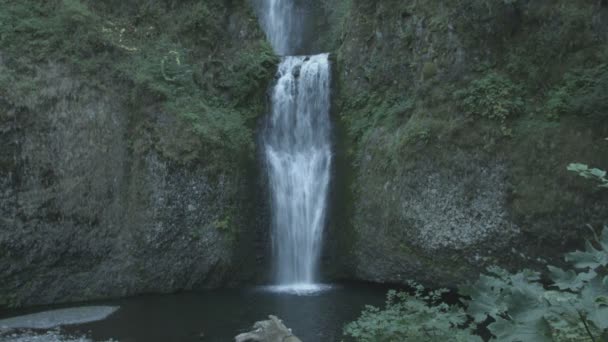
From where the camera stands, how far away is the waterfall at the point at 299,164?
12094mm

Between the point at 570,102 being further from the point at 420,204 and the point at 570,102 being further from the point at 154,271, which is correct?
the point at 154,271

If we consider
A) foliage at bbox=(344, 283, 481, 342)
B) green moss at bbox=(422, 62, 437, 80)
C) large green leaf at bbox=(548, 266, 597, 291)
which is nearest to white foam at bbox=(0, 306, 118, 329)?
foliage at bbox=(344, 283, 481, 342)

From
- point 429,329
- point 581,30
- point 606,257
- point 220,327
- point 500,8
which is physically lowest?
point 220,327

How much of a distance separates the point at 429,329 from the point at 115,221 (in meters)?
8.47

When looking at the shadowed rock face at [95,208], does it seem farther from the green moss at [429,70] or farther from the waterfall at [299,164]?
the green moss at [429,70]

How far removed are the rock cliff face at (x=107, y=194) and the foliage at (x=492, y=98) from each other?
5.30 meters

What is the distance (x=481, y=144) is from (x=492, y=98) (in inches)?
38.3

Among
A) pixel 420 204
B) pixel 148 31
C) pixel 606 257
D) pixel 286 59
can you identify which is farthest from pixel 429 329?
pixel 148 31

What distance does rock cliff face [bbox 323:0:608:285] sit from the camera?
30.9ft

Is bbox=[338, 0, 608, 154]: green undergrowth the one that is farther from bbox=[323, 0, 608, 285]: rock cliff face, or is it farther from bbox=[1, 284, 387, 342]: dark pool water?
bbox=[1, 284, 387, 342]: dark pool water

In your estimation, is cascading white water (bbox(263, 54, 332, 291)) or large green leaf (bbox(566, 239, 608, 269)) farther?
cascading white water (bbox(263, 54, 332, 291))

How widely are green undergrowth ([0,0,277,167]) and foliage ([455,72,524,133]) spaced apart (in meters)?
5.27

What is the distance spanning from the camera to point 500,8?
1062cm

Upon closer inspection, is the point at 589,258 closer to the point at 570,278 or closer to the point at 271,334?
the point at 570,278
